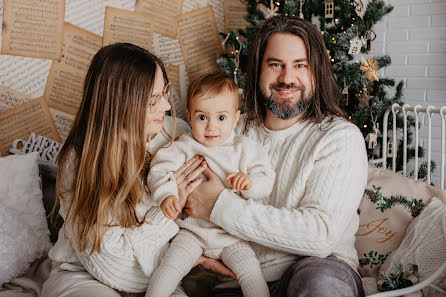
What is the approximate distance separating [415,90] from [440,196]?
1.83 m

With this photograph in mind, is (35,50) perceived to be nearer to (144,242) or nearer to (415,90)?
(144,242)

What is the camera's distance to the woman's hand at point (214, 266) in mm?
1578

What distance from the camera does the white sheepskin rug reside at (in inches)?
68.6

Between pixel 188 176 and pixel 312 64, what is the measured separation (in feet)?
2.33

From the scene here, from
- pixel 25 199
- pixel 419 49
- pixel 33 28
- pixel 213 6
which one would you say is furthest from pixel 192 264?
pixel 419 49

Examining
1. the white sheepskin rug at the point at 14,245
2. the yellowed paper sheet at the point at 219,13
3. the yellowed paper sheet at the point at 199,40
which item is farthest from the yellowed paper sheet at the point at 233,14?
the white sheepskin rug at the point at 14,245

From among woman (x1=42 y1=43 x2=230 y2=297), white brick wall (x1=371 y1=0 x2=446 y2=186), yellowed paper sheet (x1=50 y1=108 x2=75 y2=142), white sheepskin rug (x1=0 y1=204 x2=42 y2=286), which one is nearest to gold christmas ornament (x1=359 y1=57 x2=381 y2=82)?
white brick wall (x1=371 y1=0 x2=446 y2=186)

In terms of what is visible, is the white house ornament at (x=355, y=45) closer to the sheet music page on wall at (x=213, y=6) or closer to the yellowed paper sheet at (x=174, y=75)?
the sheet music page on wall at (x=213, y=6)

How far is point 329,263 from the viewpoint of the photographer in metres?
1.48

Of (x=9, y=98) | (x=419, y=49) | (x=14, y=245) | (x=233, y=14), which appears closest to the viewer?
(x=14, y=245)

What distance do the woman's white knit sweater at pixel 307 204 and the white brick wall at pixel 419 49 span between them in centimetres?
210

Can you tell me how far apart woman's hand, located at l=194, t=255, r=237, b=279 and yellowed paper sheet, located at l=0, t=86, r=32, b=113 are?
1360 millimetres

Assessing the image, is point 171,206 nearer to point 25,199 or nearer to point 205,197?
point 205,197

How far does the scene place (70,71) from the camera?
2.46 meters
